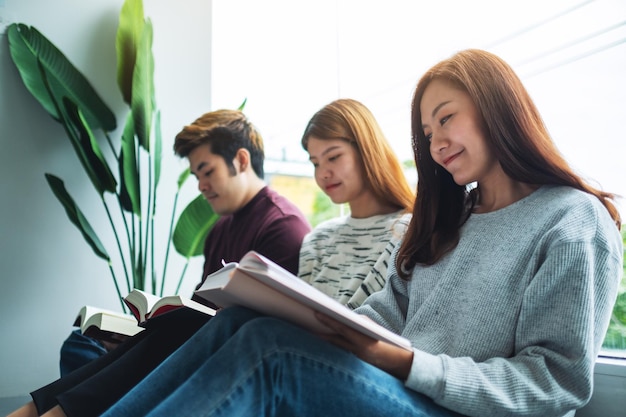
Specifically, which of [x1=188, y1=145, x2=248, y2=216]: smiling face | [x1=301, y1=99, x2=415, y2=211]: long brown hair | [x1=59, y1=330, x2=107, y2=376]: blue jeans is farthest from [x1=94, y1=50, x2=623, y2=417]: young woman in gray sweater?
[x1=188, y1=145, x2=248, y2=216]: smiling face

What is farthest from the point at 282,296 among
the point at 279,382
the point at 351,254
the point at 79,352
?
the point at 79,352

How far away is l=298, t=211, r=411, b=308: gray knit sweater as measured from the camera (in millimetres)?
1446

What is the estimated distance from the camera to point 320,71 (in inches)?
127

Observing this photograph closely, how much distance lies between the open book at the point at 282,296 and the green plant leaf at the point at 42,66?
5.76 ft

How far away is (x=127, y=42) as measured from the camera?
2.39m

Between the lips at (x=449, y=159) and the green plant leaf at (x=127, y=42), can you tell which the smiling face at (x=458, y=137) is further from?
the green plant leaf at (x=127, y=42)

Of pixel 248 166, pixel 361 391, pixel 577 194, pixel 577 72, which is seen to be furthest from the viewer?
pixel 248 166

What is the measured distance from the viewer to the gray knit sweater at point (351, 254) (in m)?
1.45

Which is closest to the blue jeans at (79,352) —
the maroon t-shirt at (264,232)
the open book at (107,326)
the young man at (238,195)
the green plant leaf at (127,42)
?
the open book at (107,326)

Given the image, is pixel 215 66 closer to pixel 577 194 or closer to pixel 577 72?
pixel 577 72

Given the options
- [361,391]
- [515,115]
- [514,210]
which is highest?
[515,115]

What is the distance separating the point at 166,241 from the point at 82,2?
1135 mm

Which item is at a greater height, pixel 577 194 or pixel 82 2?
pixel 82 2

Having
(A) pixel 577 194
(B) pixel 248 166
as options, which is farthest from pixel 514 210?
(B) pixel 248 166
